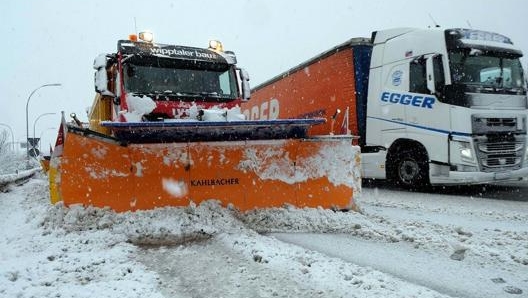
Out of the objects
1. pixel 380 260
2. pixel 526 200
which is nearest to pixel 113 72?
pixel 380 260

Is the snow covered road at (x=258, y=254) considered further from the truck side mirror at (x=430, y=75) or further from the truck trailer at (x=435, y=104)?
the truck side mirror at (x=430, y=75)

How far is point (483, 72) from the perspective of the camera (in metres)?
8.45

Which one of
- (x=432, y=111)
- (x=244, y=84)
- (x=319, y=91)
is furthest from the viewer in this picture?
(x=319, y=91)

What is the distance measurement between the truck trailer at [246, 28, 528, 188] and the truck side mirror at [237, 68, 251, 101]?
1.67m

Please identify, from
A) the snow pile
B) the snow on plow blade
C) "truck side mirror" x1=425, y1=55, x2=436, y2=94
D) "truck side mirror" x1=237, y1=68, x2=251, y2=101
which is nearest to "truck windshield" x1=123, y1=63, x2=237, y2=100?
"truck side mirror" x1=237, y1=68, x2=251, y2=101

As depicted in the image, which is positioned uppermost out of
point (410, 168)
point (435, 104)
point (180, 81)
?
point (180, 81)

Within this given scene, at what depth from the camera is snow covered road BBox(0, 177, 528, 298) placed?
2963mm

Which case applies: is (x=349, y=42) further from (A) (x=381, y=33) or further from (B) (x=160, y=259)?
(B) (x=160, y=259)

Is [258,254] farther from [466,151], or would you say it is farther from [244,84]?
[466,151]

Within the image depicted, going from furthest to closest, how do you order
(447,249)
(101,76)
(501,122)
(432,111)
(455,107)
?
(432,111) → (501,122) → (455,107) → (101,76) → (447,249)

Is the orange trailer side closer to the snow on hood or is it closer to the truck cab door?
the truck cab door

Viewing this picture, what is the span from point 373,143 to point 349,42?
2387 mm

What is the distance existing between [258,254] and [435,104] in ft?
19.9

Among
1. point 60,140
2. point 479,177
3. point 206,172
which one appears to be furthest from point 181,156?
point 479,177
